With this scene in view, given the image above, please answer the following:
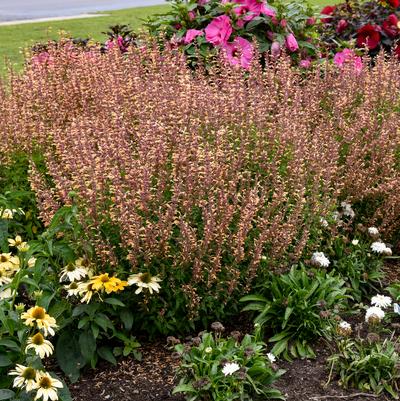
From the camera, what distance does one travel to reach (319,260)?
12.1ft

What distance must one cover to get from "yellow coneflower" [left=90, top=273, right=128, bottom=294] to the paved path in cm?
1513

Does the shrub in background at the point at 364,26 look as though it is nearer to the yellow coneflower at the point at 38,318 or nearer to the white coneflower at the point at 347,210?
the white coneflower at the point at 347,210

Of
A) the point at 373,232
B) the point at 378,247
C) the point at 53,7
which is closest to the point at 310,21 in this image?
A: the point at 373,232

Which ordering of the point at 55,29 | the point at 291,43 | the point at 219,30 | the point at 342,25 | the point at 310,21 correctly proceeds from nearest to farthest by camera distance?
the point at 219,30 → the point at 291,43 → the point at 310,21 → the point at 342,25 → the point at 55,29

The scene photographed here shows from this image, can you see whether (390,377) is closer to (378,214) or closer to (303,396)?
(303,396)

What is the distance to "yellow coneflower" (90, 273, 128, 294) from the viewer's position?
3053mm

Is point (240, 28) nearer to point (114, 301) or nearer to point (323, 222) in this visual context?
point (323, 222)

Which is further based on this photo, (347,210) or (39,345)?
(347,210)

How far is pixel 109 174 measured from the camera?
3414 mm

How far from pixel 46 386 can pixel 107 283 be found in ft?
1.73

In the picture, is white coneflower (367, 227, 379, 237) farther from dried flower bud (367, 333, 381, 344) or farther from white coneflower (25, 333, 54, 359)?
white coneflower (25, 333, 54, 359)

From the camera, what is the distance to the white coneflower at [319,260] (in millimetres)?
3695

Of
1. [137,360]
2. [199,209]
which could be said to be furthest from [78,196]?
[137,360]

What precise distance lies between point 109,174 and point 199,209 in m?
0.48
